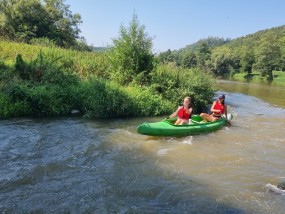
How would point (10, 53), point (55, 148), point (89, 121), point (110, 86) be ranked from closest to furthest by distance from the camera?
point (55, 148), point (89, 121), point (110, 86), point (10, 53)

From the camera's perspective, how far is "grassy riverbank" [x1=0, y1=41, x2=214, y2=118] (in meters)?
12.2

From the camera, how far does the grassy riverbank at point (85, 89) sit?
12.2 meters

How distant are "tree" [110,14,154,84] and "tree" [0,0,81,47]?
19.6 meters

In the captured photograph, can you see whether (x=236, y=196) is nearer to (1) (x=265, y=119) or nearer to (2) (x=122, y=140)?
(2) (x=122, y=140)

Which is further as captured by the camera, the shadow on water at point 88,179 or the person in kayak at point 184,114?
the person in kayak at point 184,114

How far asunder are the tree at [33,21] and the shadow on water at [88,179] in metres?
26.3

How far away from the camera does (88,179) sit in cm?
673

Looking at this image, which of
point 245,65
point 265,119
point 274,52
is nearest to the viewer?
point 265,119

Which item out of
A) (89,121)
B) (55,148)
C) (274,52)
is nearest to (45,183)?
(55,148)

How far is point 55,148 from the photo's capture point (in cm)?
867

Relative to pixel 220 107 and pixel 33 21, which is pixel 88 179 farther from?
pixel 33 21

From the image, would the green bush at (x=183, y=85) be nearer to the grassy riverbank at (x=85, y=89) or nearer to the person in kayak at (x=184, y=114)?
the grassy riverbank at (x=85, y=89)

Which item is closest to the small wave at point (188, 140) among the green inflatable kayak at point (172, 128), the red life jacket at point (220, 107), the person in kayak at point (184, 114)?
the green inflatable kayak at point (172, 128)

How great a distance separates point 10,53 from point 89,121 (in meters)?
8.31
